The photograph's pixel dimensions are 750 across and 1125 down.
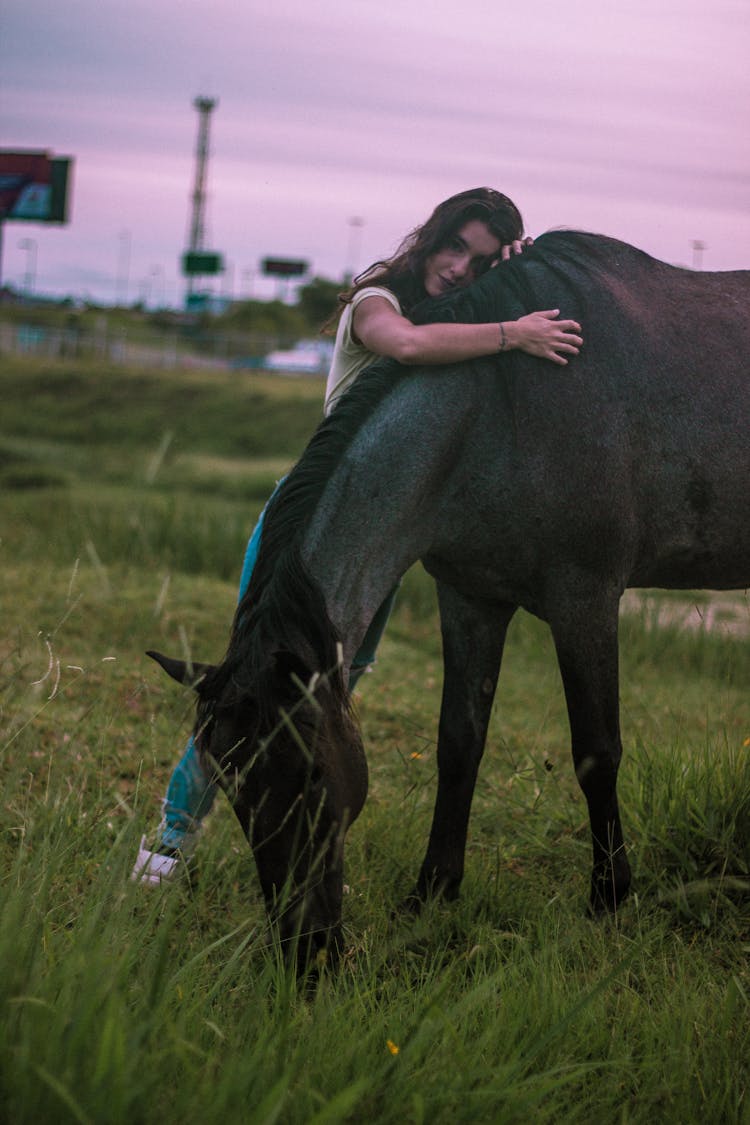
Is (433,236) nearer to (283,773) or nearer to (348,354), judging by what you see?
(348,354)

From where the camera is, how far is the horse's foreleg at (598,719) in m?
3.19

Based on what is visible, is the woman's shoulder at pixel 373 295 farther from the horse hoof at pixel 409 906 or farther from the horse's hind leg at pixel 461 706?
the horse hoof at pixel 409 906

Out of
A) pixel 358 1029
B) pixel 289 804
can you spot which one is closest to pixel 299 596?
pixel 289 804

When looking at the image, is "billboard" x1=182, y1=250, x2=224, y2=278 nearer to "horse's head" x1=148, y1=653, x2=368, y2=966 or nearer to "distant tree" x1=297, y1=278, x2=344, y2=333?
"distant tree" x1=297, y1=278, x2=344, y2=333

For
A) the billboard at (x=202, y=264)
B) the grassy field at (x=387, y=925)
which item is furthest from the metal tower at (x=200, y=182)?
the grassy field at (x=387, y=925)

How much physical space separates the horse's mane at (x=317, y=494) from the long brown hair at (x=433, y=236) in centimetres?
12

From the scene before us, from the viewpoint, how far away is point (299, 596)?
9.10ft

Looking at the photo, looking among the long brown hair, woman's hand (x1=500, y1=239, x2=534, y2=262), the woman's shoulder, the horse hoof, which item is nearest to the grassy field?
the horse hoof

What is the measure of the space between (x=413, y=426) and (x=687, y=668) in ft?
13.9

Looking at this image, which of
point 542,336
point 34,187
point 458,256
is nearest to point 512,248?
point 458,256

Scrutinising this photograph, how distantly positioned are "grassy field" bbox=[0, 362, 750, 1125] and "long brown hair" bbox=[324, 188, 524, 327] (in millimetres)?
853

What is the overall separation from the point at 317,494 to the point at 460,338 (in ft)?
1.86

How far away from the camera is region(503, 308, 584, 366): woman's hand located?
311cm

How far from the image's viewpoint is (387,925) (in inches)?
123
